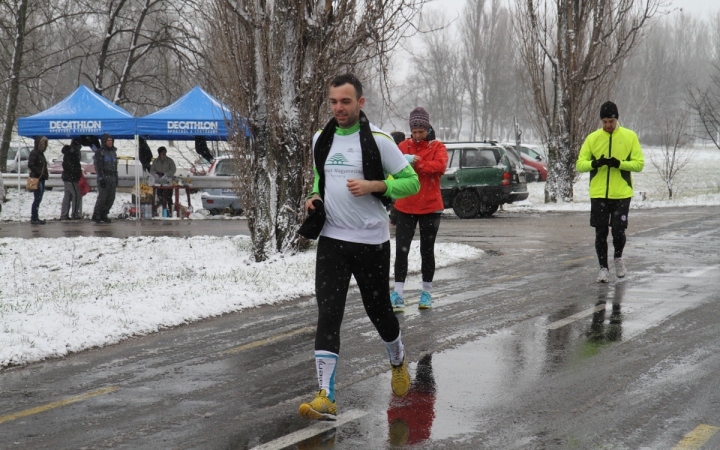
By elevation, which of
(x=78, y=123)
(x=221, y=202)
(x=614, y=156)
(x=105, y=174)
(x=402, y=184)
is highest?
(x=78, y=123)

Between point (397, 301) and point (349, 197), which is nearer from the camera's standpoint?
point (349, 197)

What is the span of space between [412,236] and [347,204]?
3.51 m

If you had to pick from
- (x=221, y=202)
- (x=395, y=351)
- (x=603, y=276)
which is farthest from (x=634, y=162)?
(x=221, y=202)

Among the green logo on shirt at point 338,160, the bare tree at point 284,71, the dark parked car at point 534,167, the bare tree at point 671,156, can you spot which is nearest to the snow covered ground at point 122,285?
the bare tree at point 284,71

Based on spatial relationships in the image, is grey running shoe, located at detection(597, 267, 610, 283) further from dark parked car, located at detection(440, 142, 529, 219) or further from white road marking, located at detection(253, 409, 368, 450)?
dark parked car, located at detection(440, 142, 529, 219)

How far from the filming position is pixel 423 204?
8.34m

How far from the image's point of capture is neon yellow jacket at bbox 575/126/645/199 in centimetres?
979

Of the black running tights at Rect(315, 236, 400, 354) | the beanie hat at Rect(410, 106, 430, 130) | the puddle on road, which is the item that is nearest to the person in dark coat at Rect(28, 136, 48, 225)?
the beanie hat at Rect(410, 106, 430, 130)

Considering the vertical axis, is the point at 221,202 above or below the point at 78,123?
below

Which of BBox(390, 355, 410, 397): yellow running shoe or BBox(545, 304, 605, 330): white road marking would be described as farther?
BBox(545, 304, 605, 330): white road marking

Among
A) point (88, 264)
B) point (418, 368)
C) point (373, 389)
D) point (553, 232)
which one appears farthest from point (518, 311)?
point (553, 232)

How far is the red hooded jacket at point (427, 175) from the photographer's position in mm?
8211

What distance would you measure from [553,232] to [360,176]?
13.4 metres

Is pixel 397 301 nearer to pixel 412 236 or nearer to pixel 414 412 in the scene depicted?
pixel 412 236
